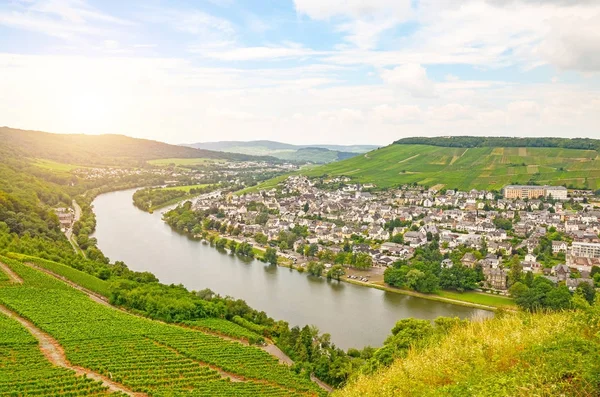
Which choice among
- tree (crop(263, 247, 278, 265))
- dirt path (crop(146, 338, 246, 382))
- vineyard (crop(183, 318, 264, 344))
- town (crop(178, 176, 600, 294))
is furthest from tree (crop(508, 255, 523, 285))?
dirt path (crop(146, 338, 246, 382))

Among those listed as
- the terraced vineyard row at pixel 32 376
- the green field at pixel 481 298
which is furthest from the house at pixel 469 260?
the terraced vineyard row at pixel 32 376

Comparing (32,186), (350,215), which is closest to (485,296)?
(350,215)

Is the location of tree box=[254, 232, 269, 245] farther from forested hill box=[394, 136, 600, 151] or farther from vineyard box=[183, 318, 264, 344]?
forested hill box=[394, 136, 600, 151]

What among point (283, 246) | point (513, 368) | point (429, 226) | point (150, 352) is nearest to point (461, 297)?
point (283, 246)

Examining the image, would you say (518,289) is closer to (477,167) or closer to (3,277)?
(3,277)

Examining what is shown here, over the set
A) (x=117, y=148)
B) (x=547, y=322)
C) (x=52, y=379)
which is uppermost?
(x=117, y=148)

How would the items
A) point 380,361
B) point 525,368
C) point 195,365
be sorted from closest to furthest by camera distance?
point 525,368
point 380,361
point 195,365

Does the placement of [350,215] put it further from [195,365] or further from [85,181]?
[85,181]
